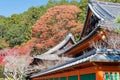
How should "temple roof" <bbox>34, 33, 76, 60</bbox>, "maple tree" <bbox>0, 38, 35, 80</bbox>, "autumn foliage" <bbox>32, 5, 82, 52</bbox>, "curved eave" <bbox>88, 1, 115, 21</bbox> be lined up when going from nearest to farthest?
"curved eave" <bbox>88, 1, 115, 21</bbox> < "temple roof" <bbox>34, 33, 76, 60</bbox> < "maple tree" <bbox>0, 38, 35, 80</bbox> < "autumn foliage" <bbox>32, 5, 82, 52</bbox>

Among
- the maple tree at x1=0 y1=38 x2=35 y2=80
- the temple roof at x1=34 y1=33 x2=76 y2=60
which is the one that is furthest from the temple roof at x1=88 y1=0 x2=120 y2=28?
the maple tree at x1=0 y1=38 x2=35 y2=80

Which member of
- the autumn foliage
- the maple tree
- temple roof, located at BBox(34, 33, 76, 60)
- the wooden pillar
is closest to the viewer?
the wooden pillar

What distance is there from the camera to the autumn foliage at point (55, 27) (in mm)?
38219

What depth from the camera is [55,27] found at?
3878 centimetres

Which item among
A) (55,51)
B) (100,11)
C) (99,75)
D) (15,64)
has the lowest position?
(99,75)

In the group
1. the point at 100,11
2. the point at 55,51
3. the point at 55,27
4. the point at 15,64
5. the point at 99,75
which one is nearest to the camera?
the point at 99,75

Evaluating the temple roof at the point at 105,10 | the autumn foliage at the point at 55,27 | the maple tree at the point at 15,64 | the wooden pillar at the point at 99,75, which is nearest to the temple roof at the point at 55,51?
the maple tree at the point at 15,64

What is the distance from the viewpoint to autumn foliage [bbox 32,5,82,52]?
38.2 m

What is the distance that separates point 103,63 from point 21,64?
942 inches

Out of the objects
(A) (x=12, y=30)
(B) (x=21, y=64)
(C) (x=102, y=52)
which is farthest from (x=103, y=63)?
(A) (x=12, y=30)

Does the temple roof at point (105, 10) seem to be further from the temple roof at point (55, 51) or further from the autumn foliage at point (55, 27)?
the autumn foliage at point (55, 27)

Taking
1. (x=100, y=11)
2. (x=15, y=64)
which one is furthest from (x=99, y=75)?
(x=15, y=64)

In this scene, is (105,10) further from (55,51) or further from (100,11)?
(55,51)

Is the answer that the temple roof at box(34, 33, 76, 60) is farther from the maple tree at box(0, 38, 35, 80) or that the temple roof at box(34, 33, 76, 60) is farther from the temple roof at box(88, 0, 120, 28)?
the temple roof at box(88, 0, 120, 28)
